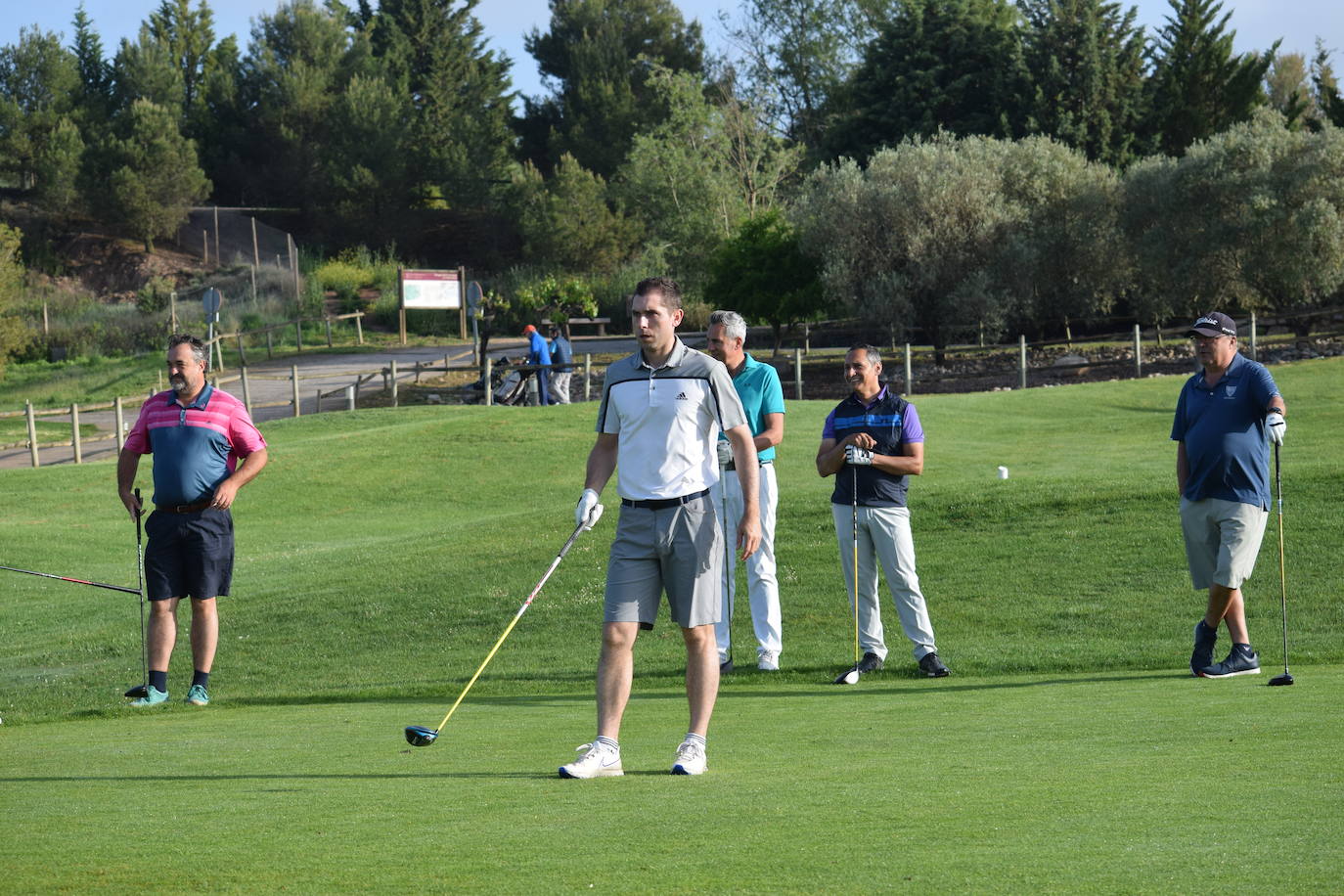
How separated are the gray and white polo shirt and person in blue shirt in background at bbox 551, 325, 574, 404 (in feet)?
96.4

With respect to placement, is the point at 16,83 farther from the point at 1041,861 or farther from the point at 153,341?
the point at 1041,861

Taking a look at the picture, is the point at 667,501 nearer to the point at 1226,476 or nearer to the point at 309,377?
the point at 1226,476

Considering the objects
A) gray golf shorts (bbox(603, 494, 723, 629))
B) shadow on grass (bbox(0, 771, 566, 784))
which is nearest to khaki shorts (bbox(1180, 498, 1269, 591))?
gray golf shorts (bbox(603, 494, 723, 629))

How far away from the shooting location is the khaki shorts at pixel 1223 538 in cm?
939

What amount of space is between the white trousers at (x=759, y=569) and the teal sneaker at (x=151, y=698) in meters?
3.89

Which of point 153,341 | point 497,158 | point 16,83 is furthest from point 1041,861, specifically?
point 16,83

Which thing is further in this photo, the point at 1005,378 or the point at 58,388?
the point at 58,388

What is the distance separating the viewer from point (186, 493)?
9977 mm

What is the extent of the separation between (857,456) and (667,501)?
12.8ft

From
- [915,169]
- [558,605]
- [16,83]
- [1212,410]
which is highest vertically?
[16,83]

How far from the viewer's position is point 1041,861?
4.12 m

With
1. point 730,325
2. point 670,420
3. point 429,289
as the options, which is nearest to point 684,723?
point 670,420

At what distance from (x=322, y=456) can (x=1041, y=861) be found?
24225 mm

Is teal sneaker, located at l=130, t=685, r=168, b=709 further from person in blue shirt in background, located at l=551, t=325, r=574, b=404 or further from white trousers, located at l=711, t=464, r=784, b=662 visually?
person in blue shirt in background, located at l=551, t=325, r=574, b=404
